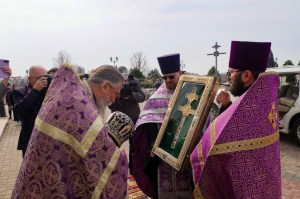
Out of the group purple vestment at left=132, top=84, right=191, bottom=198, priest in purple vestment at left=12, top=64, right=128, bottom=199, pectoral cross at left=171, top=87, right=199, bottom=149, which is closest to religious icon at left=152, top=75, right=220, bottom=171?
pectoral cross at left=171, top=87, right=199, bottom=149

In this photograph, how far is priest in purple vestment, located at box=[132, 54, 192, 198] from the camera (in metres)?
2.66

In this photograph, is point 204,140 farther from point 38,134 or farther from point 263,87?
point 38,134

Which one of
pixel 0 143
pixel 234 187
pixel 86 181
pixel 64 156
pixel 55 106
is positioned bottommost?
pixel 0 143

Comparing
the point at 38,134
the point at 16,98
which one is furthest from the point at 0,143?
the point at 38,134

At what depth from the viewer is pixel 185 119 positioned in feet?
6.88

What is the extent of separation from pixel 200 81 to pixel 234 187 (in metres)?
1.00

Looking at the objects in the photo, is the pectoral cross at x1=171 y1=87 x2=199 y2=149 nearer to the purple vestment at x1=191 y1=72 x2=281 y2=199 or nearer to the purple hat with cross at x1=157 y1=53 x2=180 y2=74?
the purple vestment at x1=191 y1=72 x2=281 y2=199

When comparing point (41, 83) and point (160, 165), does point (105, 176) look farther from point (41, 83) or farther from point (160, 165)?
point (41, 83)

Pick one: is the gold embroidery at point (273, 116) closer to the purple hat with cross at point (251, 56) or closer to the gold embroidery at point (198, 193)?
the purple hat with cross at point (251, 56)

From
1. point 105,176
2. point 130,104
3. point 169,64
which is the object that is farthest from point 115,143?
point 130,104

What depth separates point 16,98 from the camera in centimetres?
329

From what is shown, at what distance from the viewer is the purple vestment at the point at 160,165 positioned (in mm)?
2676

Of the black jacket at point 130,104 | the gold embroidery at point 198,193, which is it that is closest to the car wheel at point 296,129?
the black jacket at point 130,104

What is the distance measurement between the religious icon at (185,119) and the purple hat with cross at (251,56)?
268 millimetres
